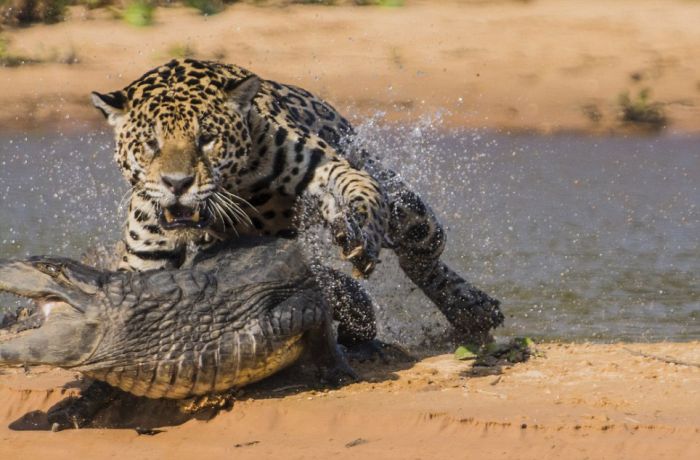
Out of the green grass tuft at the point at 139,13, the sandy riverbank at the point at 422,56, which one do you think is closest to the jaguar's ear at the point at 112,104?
the sandy riverbank at the point at 422,56

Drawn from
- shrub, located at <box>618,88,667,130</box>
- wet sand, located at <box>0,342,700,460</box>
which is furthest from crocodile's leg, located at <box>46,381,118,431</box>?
shrub, located at <box>618,88,667,130</box>

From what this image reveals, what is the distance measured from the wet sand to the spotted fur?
0.69 m

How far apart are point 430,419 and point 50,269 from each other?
1.68 m

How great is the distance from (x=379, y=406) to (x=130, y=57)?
16.2 metres

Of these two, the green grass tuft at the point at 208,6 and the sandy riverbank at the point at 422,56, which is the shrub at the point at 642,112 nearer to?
the sandy riverbank at the point at 422,56

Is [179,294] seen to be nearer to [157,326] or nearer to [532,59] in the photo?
[157,326]

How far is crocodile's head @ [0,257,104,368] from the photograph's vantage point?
19.2ft

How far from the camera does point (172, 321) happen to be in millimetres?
6160

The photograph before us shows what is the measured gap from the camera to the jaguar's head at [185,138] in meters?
6.68

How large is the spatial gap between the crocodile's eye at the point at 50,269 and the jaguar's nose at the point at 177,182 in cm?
76

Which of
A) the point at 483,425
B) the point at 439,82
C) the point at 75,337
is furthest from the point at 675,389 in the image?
the point at 439,82

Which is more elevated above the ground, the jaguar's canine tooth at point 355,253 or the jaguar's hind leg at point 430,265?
the jaguar's canine tooth at point 355,253

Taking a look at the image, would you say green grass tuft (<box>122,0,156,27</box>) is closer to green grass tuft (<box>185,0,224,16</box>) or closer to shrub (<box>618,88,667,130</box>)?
green grass tuft (<box>185,0,224,16</box>)

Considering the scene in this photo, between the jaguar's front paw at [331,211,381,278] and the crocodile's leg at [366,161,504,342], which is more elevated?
the jaguar's front paw at [331,211,381,278]
